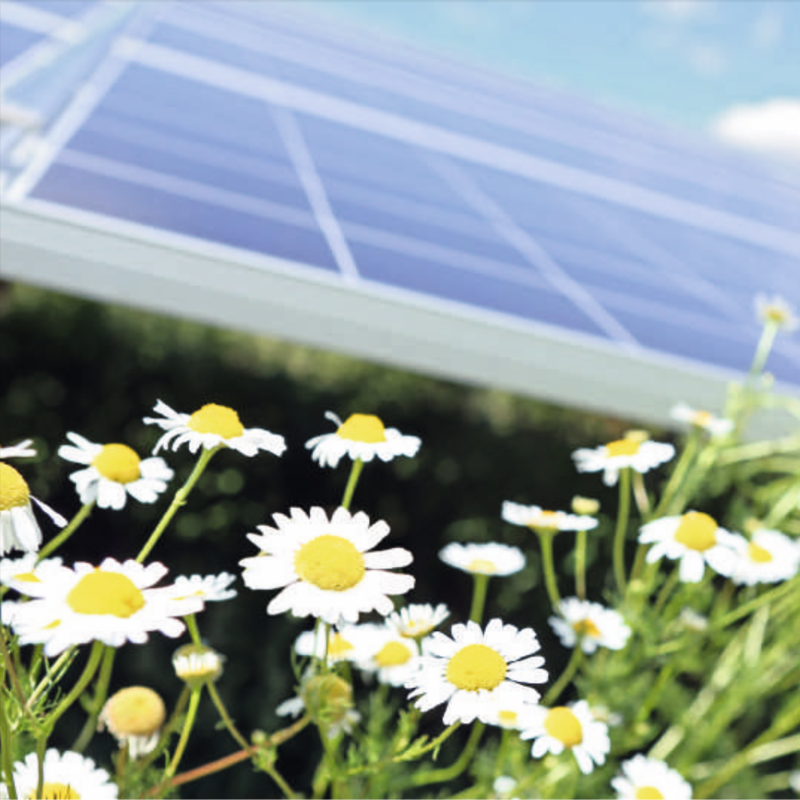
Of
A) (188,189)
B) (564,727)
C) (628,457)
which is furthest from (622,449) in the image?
(188,189)

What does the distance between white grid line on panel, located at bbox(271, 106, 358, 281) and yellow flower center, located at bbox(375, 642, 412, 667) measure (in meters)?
1.56

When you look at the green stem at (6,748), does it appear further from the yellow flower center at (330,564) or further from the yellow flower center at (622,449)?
the yellow flower center at (622,449)

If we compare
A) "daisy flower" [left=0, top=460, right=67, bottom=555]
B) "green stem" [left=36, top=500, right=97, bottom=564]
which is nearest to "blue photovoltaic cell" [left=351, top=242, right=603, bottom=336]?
"green stem" [left=36, top=500, right=97, bottom=564]

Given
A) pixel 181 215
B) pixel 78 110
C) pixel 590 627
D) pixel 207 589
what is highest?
pixel 207 589

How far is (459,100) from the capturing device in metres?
7.08

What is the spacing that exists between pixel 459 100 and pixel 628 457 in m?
6.37

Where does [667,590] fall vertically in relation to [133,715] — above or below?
below

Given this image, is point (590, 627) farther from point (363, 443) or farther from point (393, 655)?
point (363, 443)

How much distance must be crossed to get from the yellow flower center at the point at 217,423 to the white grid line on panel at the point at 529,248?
7.46 feet

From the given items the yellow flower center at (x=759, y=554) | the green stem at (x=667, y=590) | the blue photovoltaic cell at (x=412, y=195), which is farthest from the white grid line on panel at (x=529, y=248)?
the yellow flower center at (x=759, y=554)

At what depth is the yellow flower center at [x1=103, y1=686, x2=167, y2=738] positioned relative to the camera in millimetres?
1012

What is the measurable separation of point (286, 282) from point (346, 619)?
5.89ft

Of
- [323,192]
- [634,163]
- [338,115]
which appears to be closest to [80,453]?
[323,192]

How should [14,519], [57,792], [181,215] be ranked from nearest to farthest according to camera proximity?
[14,519] → [57,792] → [181,215]
